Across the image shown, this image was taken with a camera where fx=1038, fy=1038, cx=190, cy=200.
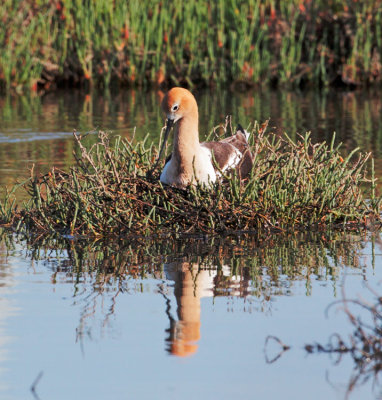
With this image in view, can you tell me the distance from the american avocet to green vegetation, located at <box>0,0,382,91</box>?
33.3ft

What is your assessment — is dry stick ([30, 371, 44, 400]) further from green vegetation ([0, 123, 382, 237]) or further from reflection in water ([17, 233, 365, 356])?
green vegetation ([0, 123, 382, 237])

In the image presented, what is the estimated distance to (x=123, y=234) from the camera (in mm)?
7285

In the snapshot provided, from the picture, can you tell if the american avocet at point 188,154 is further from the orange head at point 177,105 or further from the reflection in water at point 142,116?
the reflection in water at point 142,116

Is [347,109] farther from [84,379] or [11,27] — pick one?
[84,379]

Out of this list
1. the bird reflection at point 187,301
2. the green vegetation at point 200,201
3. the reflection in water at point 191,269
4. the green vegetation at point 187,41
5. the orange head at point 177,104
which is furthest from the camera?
the green vegetation at point 187,41

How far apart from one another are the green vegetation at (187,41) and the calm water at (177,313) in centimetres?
1058

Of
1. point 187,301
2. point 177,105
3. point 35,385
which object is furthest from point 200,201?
point 35,385

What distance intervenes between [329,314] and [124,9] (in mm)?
12901

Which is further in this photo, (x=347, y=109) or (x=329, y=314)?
(x=347, y=109)

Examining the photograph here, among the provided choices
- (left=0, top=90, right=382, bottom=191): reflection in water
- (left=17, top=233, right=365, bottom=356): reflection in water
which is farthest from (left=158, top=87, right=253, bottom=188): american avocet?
(left=0, top=90, right=382, bottom=191): reflection in water

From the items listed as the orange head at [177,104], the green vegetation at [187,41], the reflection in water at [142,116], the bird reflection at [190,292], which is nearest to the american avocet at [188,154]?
the orange head at [177,104]

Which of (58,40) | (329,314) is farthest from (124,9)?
(329,314)

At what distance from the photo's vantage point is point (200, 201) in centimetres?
712

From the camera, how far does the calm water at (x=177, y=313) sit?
172 inches
